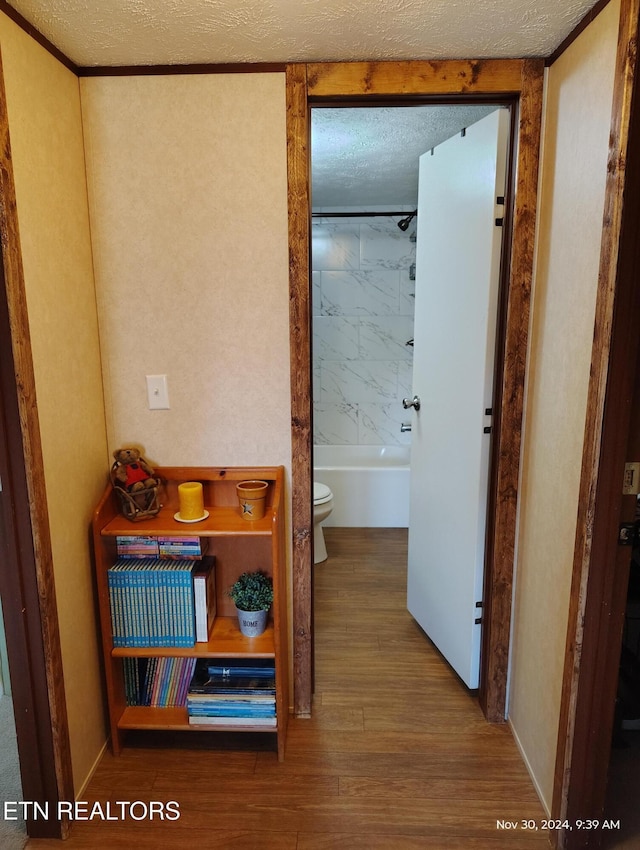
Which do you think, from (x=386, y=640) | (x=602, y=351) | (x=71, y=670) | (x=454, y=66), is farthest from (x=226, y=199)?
(x=386, y=640)

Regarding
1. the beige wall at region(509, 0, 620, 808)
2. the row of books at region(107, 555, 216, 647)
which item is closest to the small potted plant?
the row of books at region(107, 555, 216, 647)

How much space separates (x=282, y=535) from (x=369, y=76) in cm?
152

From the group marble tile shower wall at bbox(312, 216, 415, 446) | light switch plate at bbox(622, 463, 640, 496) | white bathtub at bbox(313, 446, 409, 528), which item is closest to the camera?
light switch plate at bbox(622, 463, 640, 496)

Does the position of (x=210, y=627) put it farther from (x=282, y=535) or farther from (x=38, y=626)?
(x=38, y=626)

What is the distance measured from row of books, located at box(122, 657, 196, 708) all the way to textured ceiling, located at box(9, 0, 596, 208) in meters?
1.98

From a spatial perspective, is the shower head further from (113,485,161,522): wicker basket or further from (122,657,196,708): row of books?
(122,657,196,708): row of books

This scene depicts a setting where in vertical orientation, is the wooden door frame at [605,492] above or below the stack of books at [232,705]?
above

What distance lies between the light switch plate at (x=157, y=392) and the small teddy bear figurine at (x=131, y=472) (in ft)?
0.58

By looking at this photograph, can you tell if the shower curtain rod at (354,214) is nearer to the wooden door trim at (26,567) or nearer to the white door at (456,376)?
the white door at (456,376)

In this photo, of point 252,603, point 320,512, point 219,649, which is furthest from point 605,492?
point 320,512

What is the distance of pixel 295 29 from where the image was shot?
56.4 inches

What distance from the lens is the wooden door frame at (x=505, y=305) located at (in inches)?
64.5

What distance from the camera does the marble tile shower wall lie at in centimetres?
412

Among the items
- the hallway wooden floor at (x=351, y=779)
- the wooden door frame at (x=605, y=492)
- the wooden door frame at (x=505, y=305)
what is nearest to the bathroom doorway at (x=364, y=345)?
the hallway wooden floor at (x=351, y=779)
